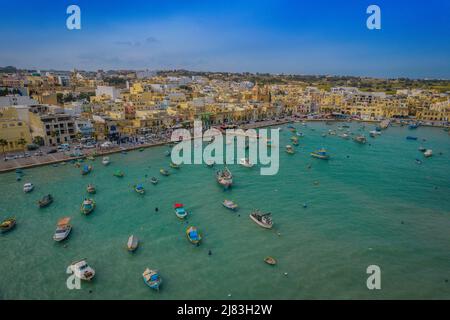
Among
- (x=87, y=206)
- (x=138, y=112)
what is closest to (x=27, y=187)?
(x=87, y=206)

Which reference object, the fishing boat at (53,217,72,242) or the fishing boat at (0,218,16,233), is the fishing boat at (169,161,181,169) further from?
the fishing boat at (0,218,16,233)

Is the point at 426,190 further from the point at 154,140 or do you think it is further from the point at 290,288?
the point at 154,140

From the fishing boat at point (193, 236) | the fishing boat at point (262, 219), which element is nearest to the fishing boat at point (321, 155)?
the fishing boat at point (262, 219)

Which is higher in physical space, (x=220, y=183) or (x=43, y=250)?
(x=220, y=183)
